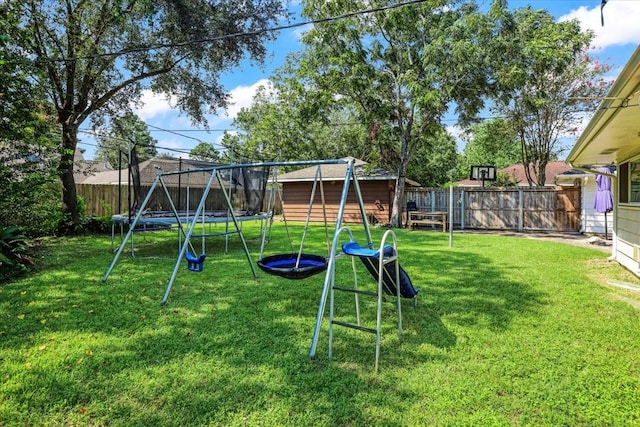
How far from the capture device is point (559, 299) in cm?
433

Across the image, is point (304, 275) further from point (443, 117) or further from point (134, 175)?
point (443, 117)

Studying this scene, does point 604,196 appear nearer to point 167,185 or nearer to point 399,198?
point 399,198

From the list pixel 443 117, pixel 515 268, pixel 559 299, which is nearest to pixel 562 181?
pixel 443 117

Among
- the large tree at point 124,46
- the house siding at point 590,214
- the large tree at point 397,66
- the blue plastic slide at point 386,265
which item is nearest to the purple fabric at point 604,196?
the house siding at point 590,214

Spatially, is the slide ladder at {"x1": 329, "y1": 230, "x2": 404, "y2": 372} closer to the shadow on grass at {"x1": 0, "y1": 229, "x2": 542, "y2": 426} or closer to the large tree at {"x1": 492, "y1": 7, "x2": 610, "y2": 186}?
the shadow on grass at {"x1": 0, "y1": 229, "x2": 542, "y2": 426}

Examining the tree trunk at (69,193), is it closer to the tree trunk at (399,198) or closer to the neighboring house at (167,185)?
the neighboring house at (167,185)

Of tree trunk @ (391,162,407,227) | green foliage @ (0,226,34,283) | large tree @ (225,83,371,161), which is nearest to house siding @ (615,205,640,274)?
tree trunk @ (391,162,407,227)

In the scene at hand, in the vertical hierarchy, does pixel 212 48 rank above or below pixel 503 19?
below

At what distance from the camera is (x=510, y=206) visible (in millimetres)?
14008

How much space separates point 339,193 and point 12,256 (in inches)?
495

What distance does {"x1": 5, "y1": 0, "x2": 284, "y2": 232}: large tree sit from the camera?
8.38 metres

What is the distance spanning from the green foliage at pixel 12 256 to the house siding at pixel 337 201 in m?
10.3

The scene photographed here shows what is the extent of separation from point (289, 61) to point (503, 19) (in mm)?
12307

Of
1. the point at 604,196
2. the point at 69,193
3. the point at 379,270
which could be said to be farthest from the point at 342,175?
the point at 379,270
